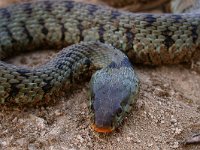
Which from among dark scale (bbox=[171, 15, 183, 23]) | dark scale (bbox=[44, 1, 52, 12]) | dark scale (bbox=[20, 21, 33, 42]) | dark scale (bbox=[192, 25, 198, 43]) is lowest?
dark scale (bbox=[20, 21, 33, 42])

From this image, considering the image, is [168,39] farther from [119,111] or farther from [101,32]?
[119,111]

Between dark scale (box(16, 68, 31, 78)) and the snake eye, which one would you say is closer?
the snake eye

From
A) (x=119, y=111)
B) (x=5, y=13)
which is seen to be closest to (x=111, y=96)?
(x=119, y=111)

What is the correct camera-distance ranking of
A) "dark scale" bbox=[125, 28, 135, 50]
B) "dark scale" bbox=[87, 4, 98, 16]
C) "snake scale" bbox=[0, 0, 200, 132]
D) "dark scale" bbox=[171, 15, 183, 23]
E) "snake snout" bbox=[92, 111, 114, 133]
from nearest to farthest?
"snake snout" bbox=[92, 111, 114, 133]
"snake scale" bbox=[0, 0, 200, 132]
"dark scale" bbox=[171, 15, 183, 23]
"dark scale" bbox=[125, 28, 135, 50]
"dark scale" bbox=[87, 4, 98, 16]

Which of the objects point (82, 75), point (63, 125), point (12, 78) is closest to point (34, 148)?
point (63, 125)

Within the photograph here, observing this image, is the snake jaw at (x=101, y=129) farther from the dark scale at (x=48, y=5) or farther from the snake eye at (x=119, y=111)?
the dark scale at (x=48, y=5)

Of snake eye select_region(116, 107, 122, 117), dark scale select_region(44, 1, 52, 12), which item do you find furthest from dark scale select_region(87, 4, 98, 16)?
snake eye select_region(116, 107, 122, 117)

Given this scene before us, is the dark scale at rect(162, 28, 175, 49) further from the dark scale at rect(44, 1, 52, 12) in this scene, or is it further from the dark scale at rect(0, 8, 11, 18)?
the dark scale at rect(0, 8, 11, 18)

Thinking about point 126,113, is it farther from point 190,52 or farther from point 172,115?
point 190,52
